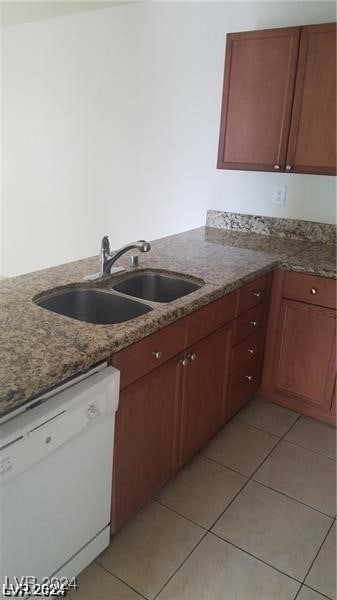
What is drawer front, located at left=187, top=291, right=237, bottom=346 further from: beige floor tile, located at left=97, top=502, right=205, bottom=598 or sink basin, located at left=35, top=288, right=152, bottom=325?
beige floor tile, located at left=97, top=502, right=205, bottom=598

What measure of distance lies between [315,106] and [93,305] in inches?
57.3

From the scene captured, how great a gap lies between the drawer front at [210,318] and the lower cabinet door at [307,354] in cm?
49

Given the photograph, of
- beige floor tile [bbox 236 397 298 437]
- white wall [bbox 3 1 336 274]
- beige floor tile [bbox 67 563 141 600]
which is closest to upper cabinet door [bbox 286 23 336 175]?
white wall [bbox 3 1 336 274]

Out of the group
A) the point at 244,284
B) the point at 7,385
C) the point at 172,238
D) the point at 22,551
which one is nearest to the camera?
the point at 7,385

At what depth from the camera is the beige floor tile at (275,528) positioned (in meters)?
1.63

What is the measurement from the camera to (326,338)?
2248mm

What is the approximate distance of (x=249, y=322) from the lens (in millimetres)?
2227

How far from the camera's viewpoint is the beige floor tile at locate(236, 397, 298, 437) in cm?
239

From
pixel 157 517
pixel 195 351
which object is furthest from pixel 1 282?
pixel 157 517

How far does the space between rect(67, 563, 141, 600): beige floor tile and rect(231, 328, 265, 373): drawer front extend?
105cm

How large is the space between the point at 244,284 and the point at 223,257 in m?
0.30

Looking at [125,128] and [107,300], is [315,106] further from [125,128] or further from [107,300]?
[125,128]

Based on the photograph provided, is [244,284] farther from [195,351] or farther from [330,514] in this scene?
[330,514]

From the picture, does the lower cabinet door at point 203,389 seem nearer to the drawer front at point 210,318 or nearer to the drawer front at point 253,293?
the drawer front at point 210,318
